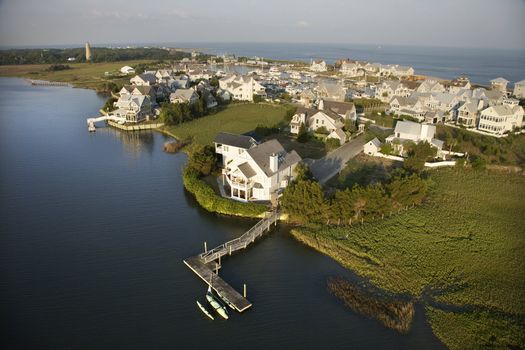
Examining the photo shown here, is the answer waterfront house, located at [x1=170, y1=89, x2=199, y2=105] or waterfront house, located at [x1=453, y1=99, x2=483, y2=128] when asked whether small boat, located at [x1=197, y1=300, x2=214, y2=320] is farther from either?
waterfront house, located at [x1=453, y1=99, x2=483, y2=128]

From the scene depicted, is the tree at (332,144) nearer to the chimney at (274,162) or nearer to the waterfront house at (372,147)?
the waterfront house at (372,147)

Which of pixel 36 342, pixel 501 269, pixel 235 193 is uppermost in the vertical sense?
pixel 235 193

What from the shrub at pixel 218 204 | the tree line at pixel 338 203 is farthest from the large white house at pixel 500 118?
the shrub at pixel 218 204

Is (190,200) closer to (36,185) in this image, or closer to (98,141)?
(36,185)

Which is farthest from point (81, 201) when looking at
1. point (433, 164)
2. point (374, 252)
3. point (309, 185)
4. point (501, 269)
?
point (433, 164)

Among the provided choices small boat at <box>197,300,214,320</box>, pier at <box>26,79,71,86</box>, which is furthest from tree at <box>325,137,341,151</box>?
pier at <box>26,79,71,86</box>

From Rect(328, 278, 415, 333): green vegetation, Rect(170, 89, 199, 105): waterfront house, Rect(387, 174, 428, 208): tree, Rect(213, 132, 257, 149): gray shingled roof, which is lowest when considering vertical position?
Rect(328, 278, 415, 333): green vegetation
